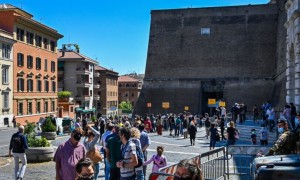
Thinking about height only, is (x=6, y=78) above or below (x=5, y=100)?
above

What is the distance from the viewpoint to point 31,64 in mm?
48812

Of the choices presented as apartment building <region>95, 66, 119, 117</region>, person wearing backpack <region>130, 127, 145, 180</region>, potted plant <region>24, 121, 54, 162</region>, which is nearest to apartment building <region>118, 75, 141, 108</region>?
apartment building <region>95, 66, 119, 117</region>

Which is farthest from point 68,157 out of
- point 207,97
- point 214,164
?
point 207,97

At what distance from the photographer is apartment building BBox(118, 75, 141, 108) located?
112119 millimetres

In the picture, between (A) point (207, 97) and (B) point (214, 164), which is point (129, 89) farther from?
(B) point (214, 164)

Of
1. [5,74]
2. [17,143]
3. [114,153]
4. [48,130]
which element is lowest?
[48,130]

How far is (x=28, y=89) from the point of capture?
157 feet

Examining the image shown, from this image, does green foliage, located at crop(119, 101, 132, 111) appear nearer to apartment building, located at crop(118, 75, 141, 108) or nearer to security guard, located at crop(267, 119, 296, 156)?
apartment building, located at crop(118, 75, 141, 108)

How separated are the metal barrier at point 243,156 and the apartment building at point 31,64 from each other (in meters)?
36.2

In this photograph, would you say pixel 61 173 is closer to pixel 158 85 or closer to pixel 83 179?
pixel 83 179

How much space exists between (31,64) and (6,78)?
6747 mm

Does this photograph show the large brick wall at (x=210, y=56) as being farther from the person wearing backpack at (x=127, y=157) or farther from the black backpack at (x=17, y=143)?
the person wearing backpack at (x=127, y=157)

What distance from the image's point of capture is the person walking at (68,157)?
7.18 metres

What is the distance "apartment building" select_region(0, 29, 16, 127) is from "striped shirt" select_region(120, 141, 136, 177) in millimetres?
35752
